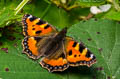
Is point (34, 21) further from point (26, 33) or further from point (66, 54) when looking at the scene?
point (66, 54)

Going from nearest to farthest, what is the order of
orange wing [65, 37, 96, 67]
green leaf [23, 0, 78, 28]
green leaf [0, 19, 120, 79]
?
orange wing [65, 37, 96, 67] < green leaf [0, 19, 120, 79] < green leaf [23, 0, 78, 28]

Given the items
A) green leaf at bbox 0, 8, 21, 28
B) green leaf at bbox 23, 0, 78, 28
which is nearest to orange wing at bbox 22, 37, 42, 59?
green leaf at bbox 0, 8, 21, 28

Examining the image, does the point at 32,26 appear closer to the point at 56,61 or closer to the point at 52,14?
the point at 56,61

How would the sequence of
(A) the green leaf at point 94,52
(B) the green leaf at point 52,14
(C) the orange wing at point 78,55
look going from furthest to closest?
(B) the green leaf at point 52,14, (A) the green leaf at point 94,52, (C) the orange wing at point 78,55

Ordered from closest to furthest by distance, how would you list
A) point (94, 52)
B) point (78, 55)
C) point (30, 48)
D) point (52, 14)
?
point (78, 55), point (30, 48), point (94, 52), point (52, 14)

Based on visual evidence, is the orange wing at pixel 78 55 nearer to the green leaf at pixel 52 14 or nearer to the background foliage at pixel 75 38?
the background foliage at pixel 75 38

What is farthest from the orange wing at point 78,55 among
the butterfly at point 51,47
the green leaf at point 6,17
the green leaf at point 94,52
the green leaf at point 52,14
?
the green leaf at point 52,14

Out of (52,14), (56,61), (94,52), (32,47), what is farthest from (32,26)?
(52,14)

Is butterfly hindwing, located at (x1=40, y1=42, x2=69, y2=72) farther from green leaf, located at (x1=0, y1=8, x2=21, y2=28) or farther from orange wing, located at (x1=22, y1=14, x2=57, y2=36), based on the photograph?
green leaf, located at (x1=0, y1=8, x2=21, y2=28)
